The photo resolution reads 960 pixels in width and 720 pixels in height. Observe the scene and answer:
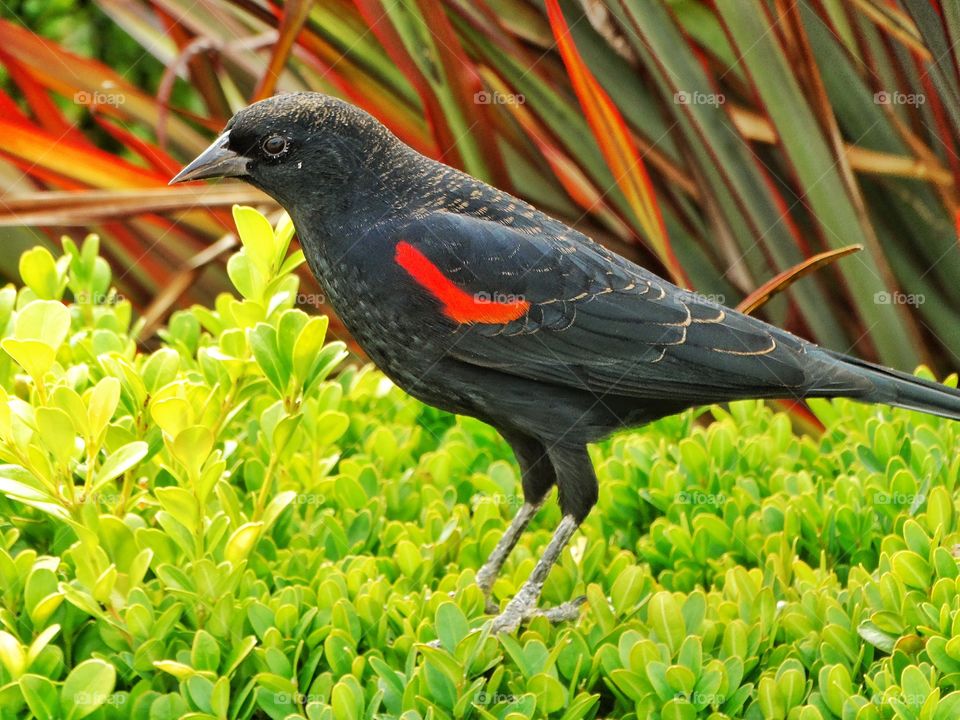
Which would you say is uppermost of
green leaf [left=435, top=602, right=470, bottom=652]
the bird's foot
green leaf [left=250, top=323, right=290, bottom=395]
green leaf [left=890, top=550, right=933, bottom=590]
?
green leaf [left=250, top=323, right=290, bottom=395]

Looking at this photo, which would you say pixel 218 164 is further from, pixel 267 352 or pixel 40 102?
pixel 40 102

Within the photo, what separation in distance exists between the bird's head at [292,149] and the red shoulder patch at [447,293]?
0.28m

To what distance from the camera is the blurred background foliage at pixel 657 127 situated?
382 centimetres

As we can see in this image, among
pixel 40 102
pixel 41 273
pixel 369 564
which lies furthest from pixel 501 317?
pixel 40 102

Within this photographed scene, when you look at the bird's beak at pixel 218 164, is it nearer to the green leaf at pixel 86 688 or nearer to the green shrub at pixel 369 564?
the green shrub at pixel 369 564

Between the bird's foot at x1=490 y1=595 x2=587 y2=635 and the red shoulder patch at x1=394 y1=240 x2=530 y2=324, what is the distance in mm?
715

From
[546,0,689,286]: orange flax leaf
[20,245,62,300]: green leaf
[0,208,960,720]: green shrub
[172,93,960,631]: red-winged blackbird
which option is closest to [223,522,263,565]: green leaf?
[0,208,960,720]: green shrub

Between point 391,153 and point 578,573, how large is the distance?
3.98ft

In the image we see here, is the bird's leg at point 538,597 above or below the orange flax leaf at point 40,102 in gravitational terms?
→ below

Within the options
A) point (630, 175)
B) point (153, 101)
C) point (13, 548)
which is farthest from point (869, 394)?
point (153, 101)

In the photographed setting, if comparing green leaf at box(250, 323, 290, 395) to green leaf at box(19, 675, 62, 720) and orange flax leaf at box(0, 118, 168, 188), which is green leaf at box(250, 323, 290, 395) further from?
orange flax leaf at box(0, 118, 168, 188)

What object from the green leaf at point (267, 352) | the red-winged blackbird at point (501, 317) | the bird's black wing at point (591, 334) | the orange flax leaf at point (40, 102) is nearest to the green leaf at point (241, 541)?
the green leaf at point (267, 352)

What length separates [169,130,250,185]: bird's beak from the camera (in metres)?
2.65

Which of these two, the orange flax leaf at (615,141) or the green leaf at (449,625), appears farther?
the orange flax leaf at (615,141)
